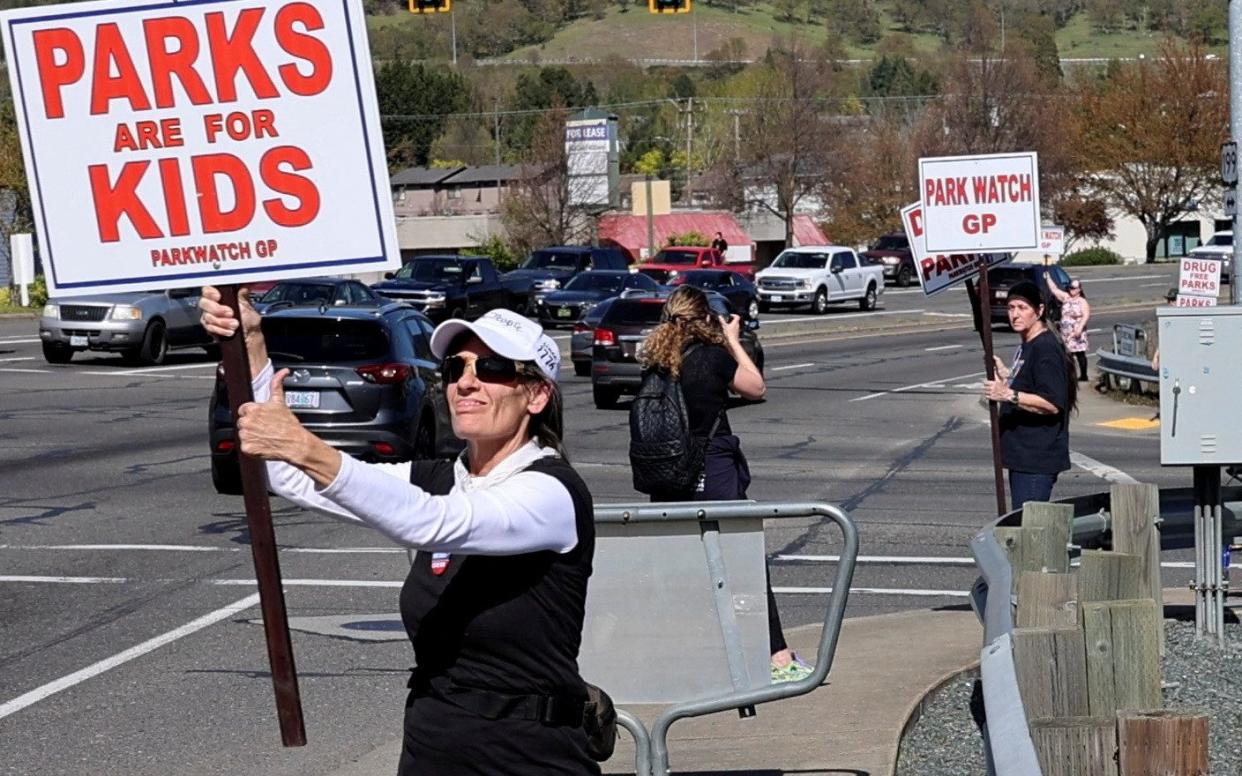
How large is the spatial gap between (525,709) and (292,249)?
1.25 meters

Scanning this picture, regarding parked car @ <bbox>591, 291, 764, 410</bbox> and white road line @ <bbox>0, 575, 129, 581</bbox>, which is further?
parked car @ <bbox>591, 291, 764, 410</bbox>

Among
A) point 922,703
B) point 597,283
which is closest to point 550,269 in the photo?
point 597,283

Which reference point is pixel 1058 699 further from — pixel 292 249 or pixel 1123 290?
pixel 1123 290

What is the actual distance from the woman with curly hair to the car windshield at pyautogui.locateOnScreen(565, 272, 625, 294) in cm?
3570

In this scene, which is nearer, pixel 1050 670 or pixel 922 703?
pixel 1050 670

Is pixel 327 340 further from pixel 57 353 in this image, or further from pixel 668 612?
pixel 57 353

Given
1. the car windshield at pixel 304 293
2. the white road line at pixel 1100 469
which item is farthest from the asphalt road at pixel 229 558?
the car windshield at pixel 304 293

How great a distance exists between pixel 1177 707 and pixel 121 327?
88.1 ft

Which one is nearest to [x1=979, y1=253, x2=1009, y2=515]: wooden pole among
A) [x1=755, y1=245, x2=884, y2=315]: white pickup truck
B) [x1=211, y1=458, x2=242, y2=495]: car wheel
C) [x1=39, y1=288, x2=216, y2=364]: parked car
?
[x1=211, y1=458, x2=242, y2=495]: car wheel

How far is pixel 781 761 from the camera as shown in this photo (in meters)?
7.52

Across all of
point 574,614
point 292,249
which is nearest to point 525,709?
point 574,614

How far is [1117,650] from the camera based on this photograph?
5840mm

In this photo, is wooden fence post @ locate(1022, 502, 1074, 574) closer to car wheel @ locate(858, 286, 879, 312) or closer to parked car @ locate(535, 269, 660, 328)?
parked car @ locate(535, 269, 660, 328)

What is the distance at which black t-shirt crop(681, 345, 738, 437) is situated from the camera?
9055 millimetres
